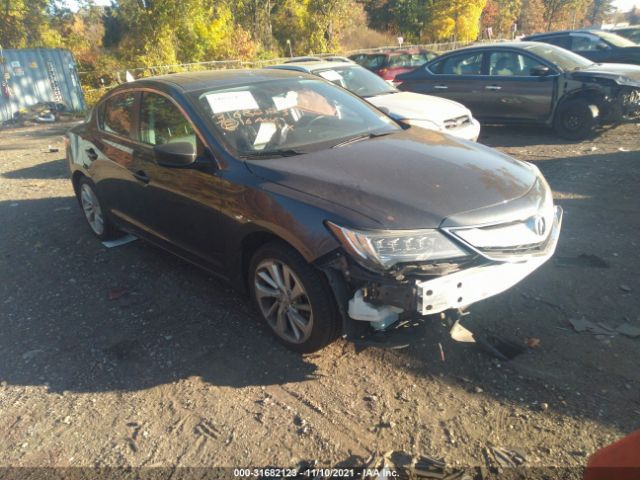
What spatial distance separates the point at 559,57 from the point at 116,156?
7.87 meters

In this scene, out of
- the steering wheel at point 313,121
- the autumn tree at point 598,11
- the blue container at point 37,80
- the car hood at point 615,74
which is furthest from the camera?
the autumn tree at point 598,11

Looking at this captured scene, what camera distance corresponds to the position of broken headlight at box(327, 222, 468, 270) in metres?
2.73

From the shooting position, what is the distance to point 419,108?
23.7ft

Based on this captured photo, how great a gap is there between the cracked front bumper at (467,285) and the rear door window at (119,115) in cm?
313

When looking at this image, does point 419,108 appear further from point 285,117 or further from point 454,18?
point 454,18

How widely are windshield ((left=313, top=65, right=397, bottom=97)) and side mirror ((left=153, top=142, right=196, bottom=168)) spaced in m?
5.25

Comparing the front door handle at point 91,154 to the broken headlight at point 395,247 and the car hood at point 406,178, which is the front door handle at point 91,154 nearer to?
the car hood at point 406,178

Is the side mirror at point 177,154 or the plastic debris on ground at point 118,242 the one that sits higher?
the side mirror at point 177,154

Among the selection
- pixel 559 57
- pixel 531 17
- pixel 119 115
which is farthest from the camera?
pixel 531 17

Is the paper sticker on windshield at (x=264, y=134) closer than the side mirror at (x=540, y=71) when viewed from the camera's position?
Yes

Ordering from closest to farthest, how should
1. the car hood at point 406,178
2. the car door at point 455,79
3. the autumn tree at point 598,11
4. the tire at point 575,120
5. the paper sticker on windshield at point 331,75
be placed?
the car hood at point 406,178
the tire at point 575,120
the paper sticker on windshield at point 331,75
the car door at point 455,79
the autumn tree at point 598,11

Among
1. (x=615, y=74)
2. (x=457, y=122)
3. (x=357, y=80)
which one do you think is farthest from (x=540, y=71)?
(x=357, y=80)

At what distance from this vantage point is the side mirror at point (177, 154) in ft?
11.6

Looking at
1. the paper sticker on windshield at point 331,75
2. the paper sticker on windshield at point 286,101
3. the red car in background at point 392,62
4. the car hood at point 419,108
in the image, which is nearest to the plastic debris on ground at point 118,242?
the paper sticker on windshield at point 286,101
